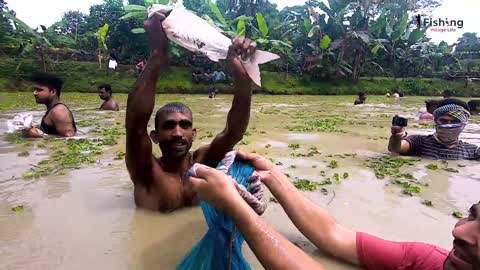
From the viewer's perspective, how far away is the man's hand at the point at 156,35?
107 inches

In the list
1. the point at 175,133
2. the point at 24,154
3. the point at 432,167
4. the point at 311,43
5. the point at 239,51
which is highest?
the point at 311,43

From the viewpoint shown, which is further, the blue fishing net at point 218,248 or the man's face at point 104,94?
the man's face at point 104,94

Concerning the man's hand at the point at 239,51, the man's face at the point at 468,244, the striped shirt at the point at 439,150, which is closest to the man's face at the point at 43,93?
the man's hand at the point at 239,51

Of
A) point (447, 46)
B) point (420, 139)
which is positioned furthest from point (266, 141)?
point (447, 46)

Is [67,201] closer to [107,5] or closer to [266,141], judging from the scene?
[266,141]

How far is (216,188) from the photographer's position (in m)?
1.75

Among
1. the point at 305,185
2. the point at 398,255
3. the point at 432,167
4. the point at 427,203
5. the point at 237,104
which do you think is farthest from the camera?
the point at 432,167

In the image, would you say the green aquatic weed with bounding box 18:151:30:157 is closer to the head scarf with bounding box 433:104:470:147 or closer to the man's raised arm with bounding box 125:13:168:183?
the man's raised arm with bounding box 125:13:168:183

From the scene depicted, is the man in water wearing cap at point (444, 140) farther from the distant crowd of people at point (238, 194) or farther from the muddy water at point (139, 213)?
the distant crowd of people at point (238, 194)

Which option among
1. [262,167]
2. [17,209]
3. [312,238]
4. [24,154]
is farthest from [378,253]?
[24,154]

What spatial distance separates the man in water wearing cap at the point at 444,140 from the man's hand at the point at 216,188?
4109mm

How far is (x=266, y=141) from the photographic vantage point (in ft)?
22.7

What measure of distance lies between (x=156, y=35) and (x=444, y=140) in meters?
4.29

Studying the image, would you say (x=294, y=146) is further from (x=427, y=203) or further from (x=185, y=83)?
(x=185, y=83)
